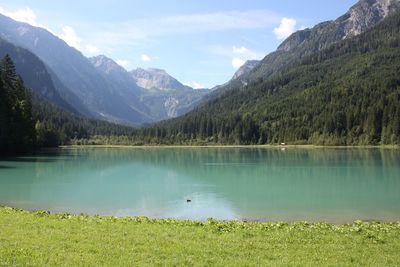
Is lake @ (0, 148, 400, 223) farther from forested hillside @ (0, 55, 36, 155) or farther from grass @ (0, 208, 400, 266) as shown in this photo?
forested hillside @ (0, 55, 36, 155)

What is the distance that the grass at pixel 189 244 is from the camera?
16891 mm

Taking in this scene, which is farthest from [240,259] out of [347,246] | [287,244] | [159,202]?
[159,202]

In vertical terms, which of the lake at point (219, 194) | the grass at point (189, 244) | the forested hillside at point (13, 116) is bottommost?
the lake at point (219, 194)

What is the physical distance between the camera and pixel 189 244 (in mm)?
19781

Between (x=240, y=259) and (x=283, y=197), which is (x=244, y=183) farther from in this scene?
(x=240, y=259)

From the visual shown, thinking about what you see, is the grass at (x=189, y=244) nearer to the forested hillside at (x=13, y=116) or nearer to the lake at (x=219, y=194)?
the lake at (x=219, y=194)

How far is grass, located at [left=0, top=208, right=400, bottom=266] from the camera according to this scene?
55.4ft

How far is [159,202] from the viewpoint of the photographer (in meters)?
48.6

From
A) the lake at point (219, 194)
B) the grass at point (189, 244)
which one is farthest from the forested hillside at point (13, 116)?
the grass at point (189, 244)

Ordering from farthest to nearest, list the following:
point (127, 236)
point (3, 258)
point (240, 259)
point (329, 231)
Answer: point (329, 231) < point (127, 236) < point (240, 259) < point (3, 258)

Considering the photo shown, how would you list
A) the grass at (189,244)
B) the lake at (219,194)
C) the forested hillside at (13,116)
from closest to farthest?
the grass at (189,244), the lake at (219,194), the forested hillside at (13,116)

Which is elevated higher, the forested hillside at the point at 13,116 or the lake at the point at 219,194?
the forested hillside at the point at 13,116

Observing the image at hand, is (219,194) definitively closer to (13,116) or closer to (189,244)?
(189,244)

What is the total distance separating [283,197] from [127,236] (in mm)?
31950
